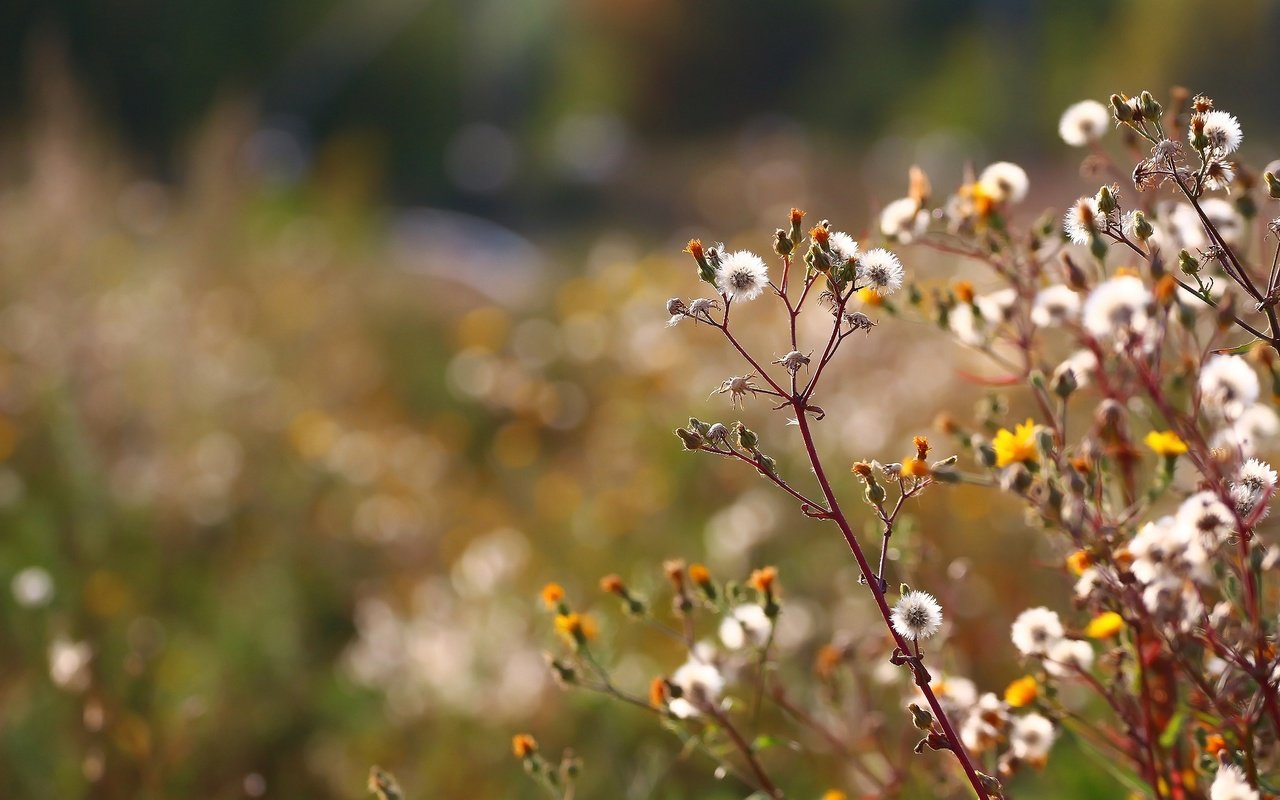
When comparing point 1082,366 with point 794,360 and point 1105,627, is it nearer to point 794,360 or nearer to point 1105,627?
point 1105,627

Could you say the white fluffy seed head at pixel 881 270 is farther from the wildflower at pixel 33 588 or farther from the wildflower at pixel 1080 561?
the wildflower at pixel 33 588

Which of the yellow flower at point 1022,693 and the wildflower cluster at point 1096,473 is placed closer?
the wildflower cluster at point 1096,473

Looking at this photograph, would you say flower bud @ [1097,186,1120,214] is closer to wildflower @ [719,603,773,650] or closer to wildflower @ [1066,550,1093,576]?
wildflower @ [1066,550,1093,576]

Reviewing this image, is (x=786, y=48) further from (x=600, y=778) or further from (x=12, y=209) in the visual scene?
(x=600, y=778)

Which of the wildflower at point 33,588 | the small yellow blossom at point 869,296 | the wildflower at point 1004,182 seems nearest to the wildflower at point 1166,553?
the small yellow blossom at point 869,296

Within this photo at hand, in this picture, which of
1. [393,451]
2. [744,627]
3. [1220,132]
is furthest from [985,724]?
[393,451]

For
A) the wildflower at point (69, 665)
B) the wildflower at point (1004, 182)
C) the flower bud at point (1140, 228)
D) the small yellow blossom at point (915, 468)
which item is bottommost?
the wildflower at point (69, 665)

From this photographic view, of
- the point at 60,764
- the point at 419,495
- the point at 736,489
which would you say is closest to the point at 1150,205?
the point at 60,764
